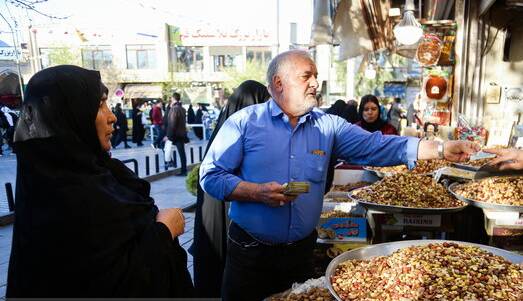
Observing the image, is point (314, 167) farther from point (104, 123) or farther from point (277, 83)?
point (104, 123)

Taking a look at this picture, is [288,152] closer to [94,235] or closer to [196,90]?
[94,235]

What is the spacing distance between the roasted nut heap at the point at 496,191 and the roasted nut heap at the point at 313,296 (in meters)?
1.32

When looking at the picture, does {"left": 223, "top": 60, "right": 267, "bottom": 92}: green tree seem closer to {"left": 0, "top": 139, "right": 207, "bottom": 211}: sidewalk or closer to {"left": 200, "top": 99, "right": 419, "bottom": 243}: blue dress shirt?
{"left": 0, "top": 139, "right": 207, "bottom": 211}: sidewalk

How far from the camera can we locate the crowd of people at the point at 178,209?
4.41ft

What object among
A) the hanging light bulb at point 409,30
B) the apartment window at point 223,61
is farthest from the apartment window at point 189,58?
the hanging light bulb at point 409,30

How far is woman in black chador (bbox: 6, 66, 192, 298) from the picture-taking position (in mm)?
1327

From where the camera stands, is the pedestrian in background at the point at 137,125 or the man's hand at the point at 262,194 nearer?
the man's hand at the point at 262,194

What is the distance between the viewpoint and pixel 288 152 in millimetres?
2250

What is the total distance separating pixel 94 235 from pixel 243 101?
1999 millimetres

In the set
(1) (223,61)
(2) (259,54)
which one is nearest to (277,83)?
(1) (223,61)

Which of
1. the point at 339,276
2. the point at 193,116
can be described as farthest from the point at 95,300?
the point at 193,116

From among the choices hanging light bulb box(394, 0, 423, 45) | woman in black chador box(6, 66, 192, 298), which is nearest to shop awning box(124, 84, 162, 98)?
hanging light bulb box(394, 0, 423, 45)

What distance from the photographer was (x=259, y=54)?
4334cm

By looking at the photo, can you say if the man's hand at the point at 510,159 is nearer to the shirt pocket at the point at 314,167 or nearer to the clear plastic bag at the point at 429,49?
the shirt pocket at the point at 314,167
